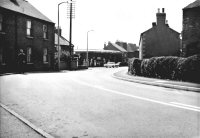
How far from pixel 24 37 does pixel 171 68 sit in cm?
1773

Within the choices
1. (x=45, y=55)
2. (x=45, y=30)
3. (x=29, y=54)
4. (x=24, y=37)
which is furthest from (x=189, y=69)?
(x=45, y=30)

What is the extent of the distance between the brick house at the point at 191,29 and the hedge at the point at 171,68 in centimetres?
1067

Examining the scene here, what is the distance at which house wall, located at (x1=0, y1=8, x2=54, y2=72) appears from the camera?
80.8 ft

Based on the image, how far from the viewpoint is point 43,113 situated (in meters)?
6.70

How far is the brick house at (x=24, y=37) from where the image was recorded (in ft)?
80.1

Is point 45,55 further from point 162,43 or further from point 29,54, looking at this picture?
point 162,43

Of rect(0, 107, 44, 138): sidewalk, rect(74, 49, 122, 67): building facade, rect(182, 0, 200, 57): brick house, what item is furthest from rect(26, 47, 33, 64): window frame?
rect(74, 49, 122, 67): building facade

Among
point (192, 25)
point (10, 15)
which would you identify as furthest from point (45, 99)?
point (192, 25)

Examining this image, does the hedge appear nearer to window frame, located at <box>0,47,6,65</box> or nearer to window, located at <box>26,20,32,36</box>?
window frame, located at <box>0,47,6,65</box>

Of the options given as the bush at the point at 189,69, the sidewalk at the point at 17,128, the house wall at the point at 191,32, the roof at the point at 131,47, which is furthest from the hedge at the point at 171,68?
the roof at the point at 131,47

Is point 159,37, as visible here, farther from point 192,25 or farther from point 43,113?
point 43,113

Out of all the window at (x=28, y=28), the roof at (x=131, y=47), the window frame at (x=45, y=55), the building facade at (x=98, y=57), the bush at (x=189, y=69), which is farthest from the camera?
the roof at (x=131, y=47)

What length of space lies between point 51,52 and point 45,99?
25528 millimetres

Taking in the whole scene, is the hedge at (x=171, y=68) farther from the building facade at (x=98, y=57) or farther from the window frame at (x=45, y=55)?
the building facade at (x=98, y=57)
